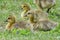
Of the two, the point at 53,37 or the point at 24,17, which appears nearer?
the point at 53,37

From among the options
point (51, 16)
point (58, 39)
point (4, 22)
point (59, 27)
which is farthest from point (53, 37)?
point (51, 16)

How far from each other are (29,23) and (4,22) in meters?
0.98

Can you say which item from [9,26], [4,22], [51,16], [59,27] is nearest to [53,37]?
[59,27]

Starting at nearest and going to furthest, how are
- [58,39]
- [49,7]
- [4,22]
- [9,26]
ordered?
[58,39] < [9,26] < [4,22] < [49,7]

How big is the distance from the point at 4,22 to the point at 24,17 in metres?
0.82

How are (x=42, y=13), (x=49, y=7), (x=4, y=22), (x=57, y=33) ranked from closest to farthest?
(x=57, y=33)
(x=4, y=22)
(x=42, y=13)
(x=49, y=7)

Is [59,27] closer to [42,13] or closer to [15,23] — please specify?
[15,23]

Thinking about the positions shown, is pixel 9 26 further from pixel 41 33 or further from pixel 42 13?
pixel 42 13

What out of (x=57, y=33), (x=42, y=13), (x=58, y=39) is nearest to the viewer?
(x=58, y=39)

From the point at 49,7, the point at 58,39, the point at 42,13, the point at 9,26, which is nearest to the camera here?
the point at 58,39

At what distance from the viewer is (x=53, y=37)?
7.68 meters

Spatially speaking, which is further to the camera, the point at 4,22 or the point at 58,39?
the point at 4,22

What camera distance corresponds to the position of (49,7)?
37.1 ft

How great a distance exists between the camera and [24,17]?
10.3 meters
